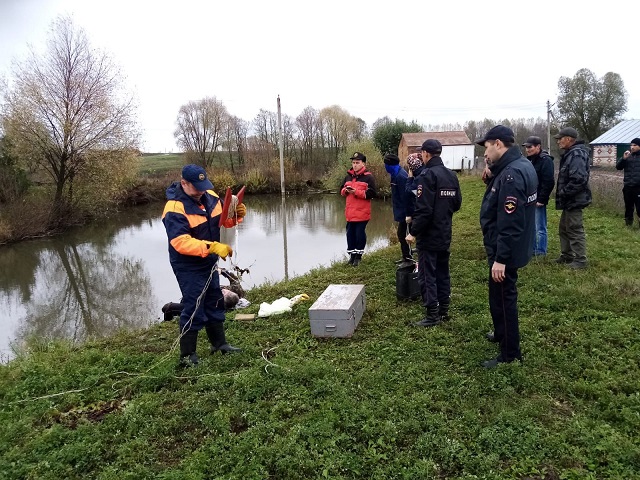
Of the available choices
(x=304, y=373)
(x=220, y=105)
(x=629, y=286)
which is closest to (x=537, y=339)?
(x=629, y=286)

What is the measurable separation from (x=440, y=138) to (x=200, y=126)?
2434 centimetres

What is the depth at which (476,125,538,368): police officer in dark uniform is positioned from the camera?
355 centimetres

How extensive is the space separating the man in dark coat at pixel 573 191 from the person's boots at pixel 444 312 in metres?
2.62

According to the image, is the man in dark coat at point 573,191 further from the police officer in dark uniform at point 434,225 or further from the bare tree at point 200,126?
the bare tree at point 200,126

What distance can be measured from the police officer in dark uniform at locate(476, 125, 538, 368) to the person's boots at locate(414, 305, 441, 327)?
104 centimetres

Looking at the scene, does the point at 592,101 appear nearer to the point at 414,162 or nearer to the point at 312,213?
the point at 312,213

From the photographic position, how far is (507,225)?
3570 millimetres

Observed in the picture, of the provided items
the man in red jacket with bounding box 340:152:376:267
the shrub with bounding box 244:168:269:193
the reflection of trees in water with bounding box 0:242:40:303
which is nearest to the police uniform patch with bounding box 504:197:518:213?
the man in red jacket with bounding box 340:152:376:267

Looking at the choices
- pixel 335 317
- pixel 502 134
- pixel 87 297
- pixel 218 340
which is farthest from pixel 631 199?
pixel 87 297

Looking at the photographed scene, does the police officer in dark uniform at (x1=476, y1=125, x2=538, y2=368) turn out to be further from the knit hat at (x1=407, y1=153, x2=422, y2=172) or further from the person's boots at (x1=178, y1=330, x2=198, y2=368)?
the person's boots at (x1=178, y1=330, x2=198, y2=368)

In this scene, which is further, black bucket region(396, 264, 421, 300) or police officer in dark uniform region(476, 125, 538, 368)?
black bucket region(396, 264, 421, 300)

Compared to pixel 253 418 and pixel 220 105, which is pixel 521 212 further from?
pixel 220 105

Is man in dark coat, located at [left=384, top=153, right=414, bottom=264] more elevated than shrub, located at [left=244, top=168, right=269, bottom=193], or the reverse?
shrub, located at [left=244, top=168, right=269, bottom=193]

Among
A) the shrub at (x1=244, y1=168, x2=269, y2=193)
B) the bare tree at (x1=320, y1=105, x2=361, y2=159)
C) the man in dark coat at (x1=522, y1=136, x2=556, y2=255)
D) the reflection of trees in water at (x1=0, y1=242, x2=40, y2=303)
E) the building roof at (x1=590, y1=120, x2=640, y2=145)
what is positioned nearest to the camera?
the man in dark coat at (x1=522, y1=136, x2=556, y2=255)
